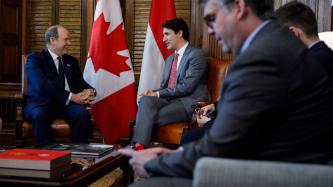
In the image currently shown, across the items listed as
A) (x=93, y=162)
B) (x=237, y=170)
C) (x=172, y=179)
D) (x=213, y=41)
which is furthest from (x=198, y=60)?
(x=237, y=170)

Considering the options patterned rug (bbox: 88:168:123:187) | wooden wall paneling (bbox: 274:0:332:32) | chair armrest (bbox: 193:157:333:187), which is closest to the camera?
chair armrest (bbox: 193:157:333:187)

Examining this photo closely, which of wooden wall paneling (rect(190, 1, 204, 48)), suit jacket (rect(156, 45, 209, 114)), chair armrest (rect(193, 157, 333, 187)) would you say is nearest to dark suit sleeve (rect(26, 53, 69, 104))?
suit jacket (rect(156, 45, 209, 114))

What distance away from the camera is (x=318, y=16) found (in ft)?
10.1

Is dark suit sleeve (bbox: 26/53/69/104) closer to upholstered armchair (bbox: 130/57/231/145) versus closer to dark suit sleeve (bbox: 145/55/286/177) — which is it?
upholstered armchair (bbox: 130/57/231/145)

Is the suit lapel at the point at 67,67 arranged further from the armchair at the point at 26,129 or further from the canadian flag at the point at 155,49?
the canadian flag at the point at 155,49

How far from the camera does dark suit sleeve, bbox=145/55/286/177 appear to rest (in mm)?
987

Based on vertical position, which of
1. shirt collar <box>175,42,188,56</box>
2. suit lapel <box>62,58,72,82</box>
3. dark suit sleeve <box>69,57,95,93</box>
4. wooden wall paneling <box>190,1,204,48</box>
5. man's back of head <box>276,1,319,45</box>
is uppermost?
wooden wall paneling <box>190,1,204,48</box>

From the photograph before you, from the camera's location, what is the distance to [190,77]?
321cm

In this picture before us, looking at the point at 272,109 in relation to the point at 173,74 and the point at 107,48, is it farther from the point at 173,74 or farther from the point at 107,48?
the point at 107,48

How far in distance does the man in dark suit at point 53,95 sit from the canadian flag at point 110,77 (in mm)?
285

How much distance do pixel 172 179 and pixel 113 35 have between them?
2.77 m

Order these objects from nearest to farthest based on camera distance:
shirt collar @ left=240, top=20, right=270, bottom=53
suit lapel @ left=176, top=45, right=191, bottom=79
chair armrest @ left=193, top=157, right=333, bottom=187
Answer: chair armrest @ left=193, top=157, right=333, bottom=187 → shirt collar @ left=240, top=20, right=270, bottom=53 → suit lapel @ left=176, top=45, right=191, bottom=79

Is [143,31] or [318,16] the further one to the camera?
[143,31]

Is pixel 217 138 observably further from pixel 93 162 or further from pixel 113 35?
pixel 113 35
